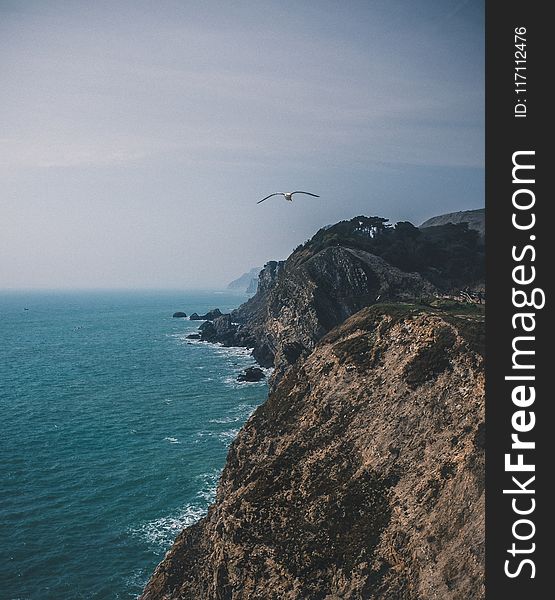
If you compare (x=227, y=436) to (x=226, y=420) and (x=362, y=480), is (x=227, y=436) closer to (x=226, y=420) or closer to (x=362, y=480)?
(x=226, y=420)

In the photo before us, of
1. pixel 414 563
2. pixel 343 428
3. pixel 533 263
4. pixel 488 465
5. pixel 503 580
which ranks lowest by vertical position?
pixel 414 563

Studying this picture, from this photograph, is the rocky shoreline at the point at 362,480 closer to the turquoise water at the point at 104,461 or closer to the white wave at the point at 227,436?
the turquoise water at the point at 104,461

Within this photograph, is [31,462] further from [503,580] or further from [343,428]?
[503,580]

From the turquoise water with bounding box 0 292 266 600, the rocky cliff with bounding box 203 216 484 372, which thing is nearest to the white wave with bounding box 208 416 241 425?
the turquoise water with bounding box 0 292 266 600

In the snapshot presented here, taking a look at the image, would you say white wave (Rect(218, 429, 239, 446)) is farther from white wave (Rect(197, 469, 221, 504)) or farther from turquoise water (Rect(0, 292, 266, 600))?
white wave (Rect(197, 469, 221, 504))

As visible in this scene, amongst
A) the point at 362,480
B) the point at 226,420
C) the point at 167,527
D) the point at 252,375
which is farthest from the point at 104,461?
the point at 252,375

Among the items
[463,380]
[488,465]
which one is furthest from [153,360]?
[488,465]
